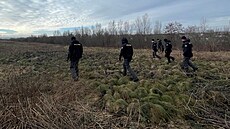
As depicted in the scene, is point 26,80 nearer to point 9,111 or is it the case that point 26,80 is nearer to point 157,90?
point 9,111

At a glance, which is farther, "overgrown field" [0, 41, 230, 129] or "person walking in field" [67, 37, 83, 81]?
"person walking in field" [67, 37, 83, 81]

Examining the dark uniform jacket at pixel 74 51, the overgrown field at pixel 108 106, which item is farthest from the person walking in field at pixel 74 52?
the overgrown field at pixel 108 106

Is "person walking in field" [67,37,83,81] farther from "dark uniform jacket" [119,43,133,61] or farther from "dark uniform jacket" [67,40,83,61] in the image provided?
"dark uniform jacket" [119,43,133,61]

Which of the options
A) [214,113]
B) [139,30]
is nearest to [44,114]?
[214,113]

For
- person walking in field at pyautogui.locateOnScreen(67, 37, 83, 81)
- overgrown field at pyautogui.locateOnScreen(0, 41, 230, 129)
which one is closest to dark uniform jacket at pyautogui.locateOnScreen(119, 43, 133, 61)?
person walking in field at pyautogui.locateOnScreen(67, 37, 83, 81)

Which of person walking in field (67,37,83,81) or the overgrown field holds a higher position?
person walking in field (67,37,83,81)

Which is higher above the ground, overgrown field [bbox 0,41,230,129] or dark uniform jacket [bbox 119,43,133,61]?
dark uniform jacket [bbox 119,43,133,61]

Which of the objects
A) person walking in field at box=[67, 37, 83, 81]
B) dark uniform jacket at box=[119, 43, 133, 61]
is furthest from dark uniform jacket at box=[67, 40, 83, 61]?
dark uniform jacket at box=[119, 43, 133, 61]

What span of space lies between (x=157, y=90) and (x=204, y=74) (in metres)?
4.46

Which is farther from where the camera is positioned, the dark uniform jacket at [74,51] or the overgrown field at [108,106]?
the dark uniform jacket at [74,51]

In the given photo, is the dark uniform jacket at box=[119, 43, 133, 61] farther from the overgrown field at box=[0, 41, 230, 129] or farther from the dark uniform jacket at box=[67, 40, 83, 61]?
the overgrown field at box=[0, 41, 230, 129]

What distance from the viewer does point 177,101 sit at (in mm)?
7781

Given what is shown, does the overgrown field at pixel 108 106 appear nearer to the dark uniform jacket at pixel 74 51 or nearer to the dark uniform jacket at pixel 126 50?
the dark uniform jacket at pixel 126 50

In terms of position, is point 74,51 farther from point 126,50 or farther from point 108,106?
point 108,106
